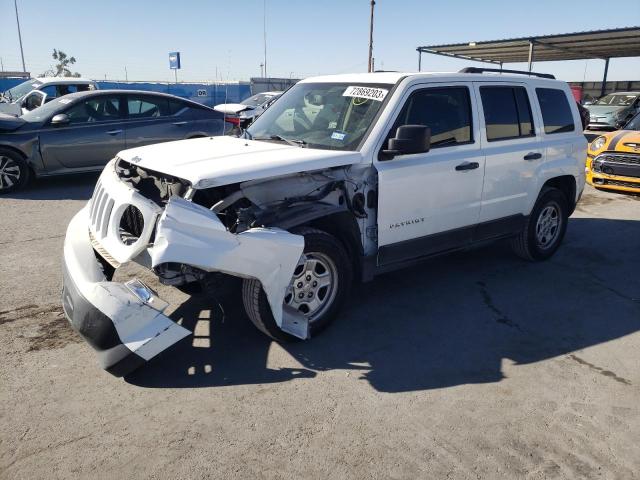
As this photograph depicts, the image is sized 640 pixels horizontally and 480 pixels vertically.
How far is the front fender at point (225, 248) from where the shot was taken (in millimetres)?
2967

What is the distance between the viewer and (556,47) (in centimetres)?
2411

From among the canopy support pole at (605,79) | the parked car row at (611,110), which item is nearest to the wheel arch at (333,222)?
the parked car row at (611,110)

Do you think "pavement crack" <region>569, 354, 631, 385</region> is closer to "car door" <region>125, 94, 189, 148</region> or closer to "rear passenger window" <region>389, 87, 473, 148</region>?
"rear passenger window" <region>389, 87, 473, 148</region>

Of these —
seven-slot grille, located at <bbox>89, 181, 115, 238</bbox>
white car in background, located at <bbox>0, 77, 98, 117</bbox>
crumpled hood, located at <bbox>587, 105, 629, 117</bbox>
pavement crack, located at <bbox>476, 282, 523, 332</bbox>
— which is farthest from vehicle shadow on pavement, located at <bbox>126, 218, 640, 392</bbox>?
crumpled hood, located at <bbox>587, 105, 629, 117</bbox>

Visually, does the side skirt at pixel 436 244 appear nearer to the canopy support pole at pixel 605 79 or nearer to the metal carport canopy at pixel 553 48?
the metal carport canopy at pixel 553 48

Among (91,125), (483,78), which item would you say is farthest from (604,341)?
(91,125)

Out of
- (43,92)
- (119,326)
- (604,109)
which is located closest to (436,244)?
(119,326)

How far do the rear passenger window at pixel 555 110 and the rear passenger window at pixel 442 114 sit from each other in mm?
1264

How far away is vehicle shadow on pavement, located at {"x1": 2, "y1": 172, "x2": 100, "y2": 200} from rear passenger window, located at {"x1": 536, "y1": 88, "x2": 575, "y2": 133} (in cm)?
Answer: 674

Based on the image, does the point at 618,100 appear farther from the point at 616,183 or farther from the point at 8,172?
the point at 8,172

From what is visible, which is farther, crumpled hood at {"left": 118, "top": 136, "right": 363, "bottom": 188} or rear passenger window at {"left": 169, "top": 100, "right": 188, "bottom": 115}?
rear passenger window at {"left": 169, "top": 100, "right": 188, "bottom": 115}

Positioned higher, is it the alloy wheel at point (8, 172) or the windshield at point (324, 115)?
the windshield at point (324, 115)

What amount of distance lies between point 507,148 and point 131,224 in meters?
3.43

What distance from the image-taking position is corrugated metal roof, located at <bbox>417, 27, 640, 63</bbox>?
21.0m
